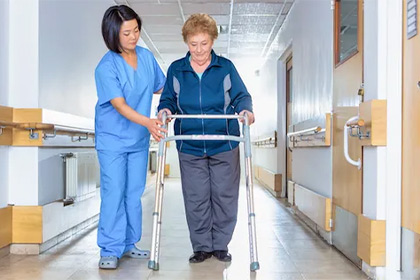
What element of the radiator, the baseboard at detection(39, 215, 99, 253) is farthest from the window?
the baseboard at detection(39, 215, 99, 253)

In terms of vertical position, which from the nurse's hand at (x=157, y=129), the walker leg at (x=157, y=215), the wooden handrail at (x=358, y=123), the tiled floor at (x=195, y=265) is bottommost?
the tiled floor at (x=195, y=265)

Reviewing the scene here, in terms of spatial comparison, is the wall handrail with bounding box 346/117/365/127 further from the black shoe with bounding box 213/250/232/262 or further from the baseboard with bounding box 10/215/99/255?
the baseboard with bounding box 10/215/99/255

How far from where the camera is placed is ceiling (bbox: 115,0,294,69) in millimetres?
6254

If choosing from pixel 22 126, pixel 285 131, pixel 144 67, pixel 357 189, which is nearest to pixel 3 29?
pixel 22 126

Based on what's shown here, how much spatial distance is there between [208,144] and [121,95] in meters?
0.57

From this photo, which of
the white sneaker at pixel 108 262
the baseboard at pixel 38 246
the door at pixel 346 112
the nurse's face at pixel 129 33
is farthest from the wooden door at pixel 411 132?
the baseboard at pixel 38 246

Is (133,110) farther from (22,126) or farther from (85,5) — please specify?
(85,5)

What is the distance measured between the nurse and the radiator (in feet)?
2.95

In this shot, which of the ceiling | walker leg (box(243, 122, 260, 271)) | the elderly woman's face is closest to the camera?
walker leg (box(243, 122, 260, 271))

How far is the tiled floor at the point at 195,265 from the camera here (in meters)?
2.48

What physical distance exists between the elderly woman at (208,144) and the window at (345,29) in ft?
2.97

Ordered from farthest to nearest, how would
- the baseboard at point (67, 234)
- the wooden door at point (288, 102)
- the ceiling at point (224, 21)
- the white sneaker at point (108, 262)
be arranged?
the wooden door at point (288, 102)
the ceiling at point (224, 21)
the baseboard at point (67, 234)
the white sneaker at point (108, 262)

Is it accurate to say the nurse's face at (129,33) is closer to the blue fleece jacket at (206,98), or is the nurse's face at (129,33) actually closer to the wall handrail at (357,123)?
the blue fleece jacket at (206,98)

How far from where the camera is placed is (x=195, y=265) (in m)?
2.67
